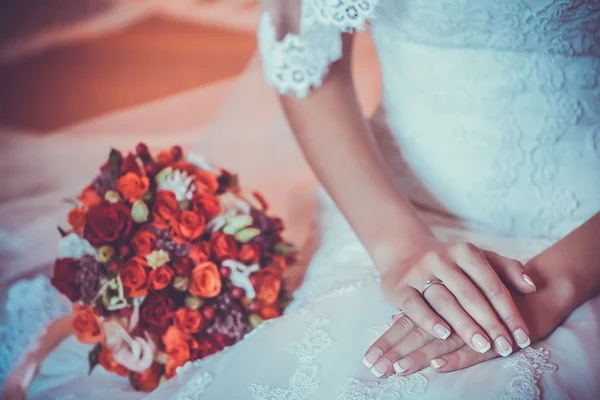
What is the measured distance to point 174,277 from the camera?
871mm

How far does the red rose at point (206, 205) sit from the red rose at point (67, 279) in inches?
7.8

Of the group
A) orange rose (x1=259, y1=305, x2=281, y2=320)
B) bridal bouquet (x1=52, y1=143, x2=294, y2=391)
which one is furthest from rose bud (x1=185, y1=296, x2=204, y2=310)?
orange rose (x1=259, y1=305, x2=281, y2=320)

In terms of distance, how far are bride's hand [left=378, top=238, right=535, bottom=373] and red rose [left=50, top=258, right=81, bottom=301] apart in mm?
467

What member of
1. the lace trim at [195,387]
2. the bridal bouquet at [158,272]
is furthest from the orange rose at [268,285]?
the lace trim at [195,387]

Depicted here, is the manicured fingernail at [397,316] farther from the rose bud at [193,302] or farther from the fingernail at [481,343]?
the rose bud at [193,302]

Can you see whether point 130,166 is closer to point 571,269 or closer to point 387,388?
point 387,388

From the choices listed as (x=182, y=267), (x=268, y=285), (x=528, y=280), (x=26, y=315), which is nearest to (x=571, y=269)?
(x=528, y=280)

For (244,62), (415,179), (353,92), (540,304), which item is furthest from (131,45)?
(540,304)

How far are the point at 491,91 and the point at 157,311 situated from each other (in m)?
0.58

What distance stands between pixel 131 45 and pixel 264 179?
1.57 ft

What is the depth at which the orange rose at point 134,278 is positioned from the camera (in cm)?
84

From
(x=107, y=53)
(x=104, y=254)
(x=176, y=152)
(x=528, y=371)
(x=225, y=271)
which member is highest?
(x=107, y=53)

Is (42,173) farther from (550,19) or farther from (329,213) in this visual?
(550,19)

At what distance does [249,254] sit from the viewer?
2.98 feet
